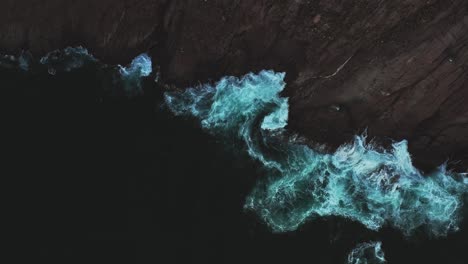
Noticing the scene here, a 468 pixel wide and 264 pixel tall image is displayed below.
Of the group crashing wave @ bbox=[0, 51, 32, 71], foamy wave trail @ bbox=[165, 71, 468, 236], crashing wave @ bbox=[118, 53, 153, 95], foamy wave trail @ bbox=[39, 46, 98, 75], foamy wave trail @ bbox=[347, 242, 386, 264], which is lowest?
foamy wave trail @ bbox=[347, 242, 386, 264]

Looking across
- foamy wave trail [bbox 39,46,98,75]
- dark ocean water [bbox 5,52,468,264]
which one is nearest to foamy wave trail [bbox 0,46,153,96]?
foamy wave trail [bbox 39,46,98,75]

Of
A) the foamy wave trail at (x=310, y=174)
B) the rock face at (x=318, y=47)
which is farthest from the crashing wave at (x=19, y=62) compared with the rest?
the foamy wave trail at (x=310, y=174)

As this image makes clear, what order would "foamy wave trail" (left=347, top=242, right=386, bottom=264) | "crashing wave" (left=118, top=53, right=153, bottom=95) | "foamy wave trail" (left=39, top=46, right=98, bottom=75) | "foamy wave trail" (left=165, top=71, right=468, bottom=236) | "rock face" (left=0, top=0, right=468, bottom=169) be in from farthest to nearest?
"foamy wave trail" (left=39, top=46, right=98, bottom=75), "crashing wave" (left=118, top=53, right=153, bottom=95), "foamy wave trail" (left=165, top=71, right=468, bottom=236), "foamy wave trail" (left=347, top=242, right=386, bottom=264), "rock face" (left=0, top=0, right=468, bottom=169)

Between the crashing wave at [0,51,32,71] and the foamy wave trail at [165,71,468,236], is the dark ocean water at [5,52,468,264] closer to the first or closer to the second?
the foamy wave trail at [165,71,468,236]

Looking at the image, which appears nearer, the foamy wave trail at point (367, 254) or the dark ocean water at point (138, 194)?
the dark ocean water at point (138, 194)

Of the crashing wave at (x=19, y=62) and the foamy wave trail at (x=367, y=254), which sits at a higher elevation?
the crashing wave at (x=19, y=62)

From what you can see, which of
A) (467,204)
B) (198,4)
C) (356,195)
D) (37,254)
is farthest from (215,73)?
(467,204)

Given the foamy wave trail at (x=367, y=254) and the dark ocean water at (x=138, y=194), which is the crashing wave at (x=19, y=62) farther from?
the foamy wave trail at (x=367, y=254)
